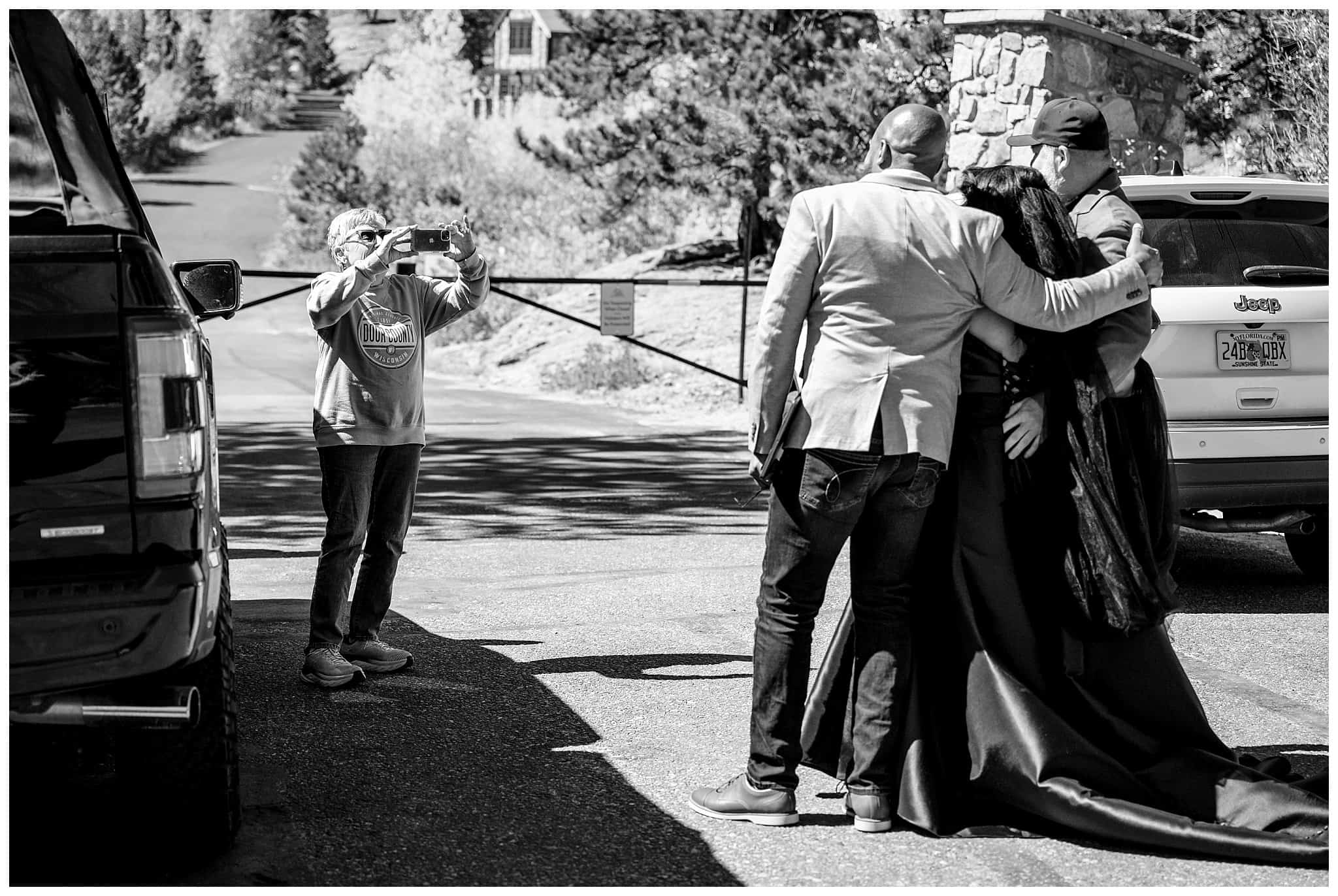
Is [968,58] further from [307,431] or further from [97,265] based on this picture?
[97,265]

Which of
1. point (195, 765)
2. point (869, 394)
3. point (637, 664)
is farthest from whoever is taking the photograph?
point (637, 664)

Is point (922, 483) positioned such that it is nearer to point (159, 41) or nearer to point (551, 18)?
point (551, 18)

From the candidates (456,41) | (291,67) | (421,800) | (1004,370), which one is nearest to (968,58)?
(1004,370)

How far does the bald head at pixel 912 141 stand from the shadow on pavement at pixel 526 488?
16.2 ft

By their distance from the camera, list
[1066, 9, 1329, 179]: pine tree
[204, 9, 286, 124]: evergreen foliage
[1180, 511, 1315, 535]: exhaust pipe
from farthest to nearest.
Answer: [204, 9, 286, 124]: evergreen foliage, [1066, 9, 1329, 179]: pine tree, [1180, 511, 1315, 535]: exhaust pipe

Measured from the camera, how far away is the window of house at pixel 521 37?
86.0m

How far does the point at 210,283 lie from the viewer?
4.50 m

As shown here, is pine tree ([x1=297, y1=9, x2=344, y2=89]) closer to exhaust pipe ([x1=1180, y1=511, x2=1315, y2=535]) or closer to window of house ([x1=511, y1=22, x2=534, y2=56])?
window of house ([x1=511, y1=22, x2=534, y2=56])

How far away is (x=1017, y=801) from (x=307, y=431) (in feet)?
36.6

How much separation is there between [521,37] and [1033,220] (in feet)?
281

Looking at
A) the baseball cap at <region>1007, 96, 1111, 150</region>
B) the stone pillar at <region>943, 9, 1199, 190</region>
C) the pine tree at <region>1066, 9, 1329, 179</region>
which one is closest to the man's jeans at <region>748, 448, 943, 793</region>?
the baseball cap at <region>1007, 96, 1111, 150</region>

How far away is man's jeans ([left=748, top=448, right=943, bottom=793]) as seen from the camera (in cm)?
394

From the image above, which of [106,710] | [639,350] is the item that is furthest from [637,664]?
[639,350]

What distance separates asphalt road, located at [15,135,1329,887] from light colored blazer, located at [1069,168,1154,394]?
4.13ft
